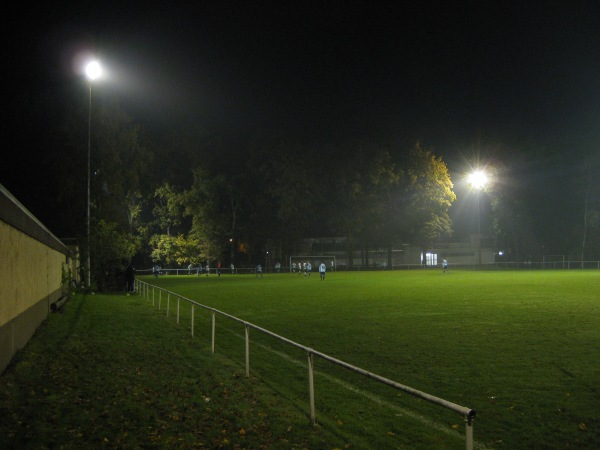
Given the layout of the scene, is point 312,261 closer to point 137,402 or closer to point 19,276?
point 19,276

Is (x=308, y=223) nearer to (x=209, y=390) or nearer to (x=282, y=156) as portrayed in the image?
(x=282, y=156)

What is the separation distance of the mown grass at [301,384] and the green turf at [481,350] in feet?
0.13

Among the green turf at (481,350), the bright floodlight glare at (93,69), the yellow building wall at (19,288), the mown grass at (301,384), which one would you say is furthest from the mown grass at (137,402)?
the bright floodlight glare at (93,69)

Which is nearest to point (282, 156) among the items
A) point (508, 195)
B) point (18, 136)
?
point (508, 195)

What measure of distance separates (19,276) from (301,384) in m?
6.17

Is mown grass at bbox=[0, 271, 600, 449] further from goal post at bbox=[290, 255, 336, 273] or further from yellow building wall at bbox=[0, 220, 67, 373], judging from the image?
goal post at bbox=[290, 255, 336, 273]

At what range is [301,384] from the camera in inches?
364

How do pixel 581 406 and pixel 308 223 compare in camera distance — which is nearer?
pixel 581 406

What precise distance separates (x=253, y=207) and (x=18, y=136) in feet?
139

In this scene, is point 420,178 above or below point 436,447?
above

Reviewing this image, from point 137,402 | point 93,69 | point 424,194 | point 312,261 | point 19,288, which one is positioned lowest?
point 312,261

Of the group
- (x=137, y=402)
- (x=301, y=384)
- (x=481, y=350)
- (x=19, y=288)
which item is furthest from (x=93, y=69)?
(x=137, y=402)

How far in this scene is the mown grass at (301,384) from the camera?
6469 mm

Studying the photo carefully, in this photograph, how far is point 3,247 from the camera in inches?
372
